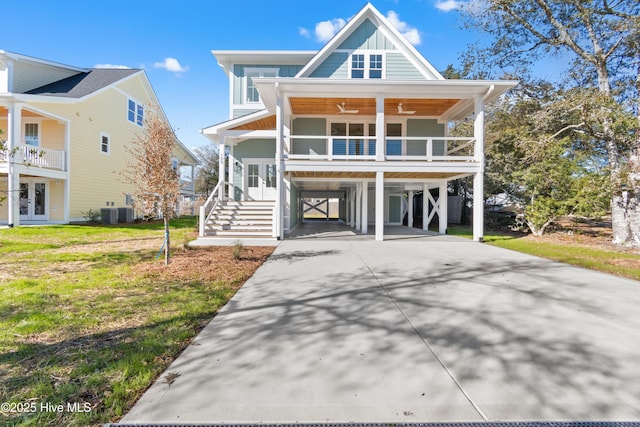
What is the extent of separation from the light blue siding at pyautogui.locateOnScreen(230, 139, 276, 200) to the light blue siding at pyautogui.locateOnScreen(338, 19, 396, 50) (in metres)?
5.92

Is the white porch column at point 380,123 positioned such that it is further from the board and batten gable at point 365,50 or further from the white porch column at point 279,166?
the board and batten gable at point 365,50

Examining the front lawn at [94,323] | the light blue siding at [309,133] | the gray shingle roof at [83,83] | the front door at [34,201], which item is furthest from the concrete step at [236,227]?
the gray shingle roof at [83,83]

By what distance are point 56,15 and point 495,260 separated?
17822 mm

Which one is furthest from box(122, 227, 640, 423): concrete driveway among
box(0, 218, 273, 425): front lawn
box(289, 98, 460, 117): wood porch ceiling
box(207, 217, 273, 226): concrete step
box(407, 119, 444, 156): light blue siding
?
box(407, 119, 444, 156): light blue siding

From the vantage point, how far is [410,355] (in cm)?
286

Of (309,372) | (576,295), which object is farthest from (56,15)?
(576,295)

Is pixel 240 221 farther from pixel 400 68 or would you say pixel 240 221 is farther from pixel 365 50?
pixel 400 68

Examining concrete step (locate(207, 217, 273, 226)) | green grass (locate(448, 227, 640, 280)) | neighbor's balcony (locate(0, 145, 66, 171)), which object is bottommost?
green grass (locate(448, 227, 640, 280))

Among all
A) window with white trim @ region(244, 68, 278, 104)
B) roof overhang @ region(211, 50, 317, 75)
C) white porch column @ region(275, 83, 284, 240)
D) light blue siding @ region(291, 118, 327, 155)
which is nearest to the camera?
white porch column @ region(275, 83, 284, 240)

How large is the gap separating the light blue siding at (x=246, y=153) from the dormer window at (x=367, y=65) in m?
5.18

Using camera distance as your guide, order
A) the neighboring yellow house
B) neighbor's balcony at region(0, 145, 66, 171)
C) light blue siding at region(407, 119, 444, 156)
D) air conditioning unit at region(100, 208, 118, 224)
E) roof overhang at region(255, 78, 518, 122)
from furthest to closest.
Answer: air conditioning unit at region(100, 208, 118, 224) < light blue siding at region(407, 119, 444, 156) < neighbor's balcony at region(0, 145, 66, 171) < the neighboring yellow house < roof overhang at region(255, 78, 518, 122)

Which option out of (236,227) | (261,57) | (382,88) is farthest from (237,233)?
(261,57)

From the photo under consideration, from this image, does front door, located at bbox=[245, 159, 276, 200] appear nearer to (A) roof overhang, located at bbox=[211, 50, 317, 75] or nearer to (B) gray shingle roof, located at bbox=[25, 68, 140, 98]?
(A) roof overhang, located at bbox=[211, 50, 317, 75]

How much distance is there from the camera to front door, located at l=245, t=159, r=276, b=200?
14.8 meters
